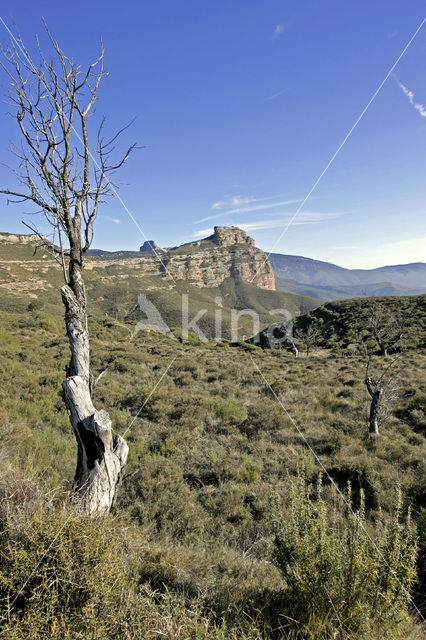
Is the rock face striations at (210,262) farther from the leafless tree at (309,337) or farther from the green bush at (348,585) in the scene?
the green bush at (348,585)

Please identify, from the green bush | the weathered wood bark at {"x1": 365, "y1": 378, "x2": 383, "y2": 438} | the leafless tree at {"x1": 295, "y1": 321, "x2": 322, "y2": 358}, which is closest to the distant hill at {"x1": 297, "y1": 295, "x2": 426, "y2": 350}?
the leafless tree at {"x1": 295, "y1": 321, "x2": 322, "y2": 358}

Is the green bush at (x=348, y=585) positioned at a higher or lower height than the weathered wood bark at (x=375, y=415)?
higher

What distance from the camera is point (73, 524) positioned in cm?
244

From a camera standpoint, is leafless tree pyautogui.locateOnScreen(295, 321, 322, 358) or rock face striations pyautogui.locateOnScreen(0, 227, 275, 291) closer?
leafless tree pyautogui.locateOnScreen(295, 321, 322, 358)

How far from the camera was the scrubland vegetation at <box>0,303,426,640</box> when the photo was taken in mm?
2070

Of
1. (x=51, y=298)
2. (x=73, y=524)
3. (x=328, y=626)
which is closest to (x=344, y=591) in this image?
(x=328, y=626)

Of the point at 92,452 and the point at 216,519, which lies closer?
the point at 92,452

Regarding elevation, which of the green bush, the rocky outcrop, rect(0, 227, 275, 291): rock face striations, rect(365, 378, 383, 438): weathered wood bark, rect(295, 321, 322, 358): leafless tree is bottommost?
rect(295, 321, 322, 358): leafless tree

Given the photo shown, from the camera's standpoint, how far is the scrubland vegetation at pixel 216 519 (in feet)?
6.79

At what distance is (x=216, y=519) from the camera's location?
4.45 m

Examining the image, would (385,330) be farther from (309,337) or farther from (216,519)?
(216,519)

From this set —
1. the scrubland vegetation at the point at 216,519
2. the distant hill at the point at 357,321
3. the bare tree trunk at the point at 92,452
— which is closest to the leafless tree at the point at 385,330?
the distant hill at the point at 357,321

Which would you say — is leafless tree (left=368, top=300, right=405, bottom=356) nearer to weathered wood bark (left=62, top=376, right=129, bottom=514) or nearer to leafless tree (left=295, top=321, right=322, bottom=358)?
leafless tree (left=295, top=321, right=322, bottom=358)

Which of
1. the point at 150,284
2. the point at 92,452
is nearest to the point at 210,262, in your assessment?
the point at 150,284
